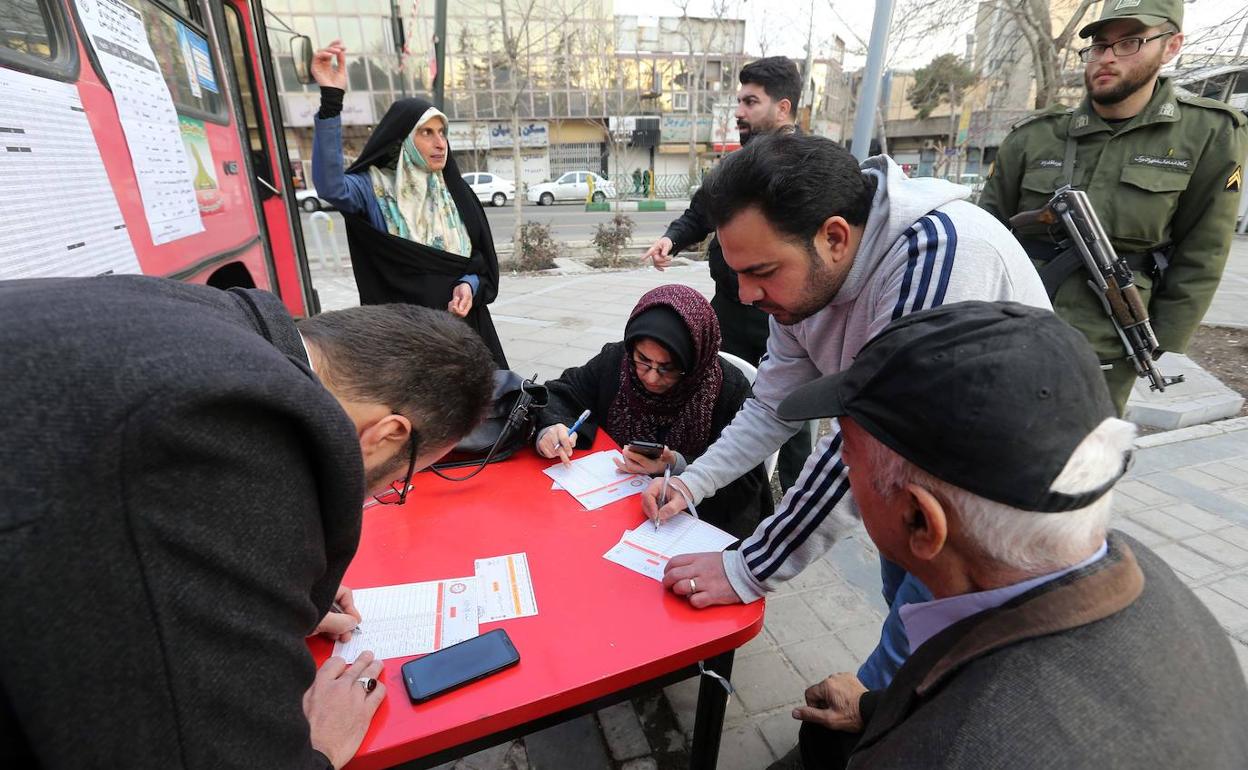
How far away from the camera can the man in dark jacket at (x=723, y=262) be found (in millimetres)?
2932

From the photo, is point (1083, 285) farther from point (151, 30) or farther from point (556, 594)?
point (151, 30)

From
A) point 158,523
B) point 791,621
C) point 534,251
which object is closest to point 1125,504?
point 791,621

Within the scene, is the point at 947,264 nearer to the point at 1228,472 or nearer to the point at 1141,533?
the point at 1141,533

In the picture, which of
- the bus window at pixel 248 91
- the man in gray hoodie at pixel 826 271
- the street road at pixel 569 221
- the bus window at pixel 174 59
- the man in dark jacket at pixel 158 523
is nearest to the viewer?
the man in dark jacket at pixel 158 523

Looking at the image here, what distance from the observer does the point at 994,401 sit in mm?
692

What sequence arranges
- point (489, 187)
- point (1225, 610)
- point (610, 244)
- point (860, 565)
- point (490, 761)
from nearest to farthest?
point (490, 761) → point (1225, 610) → point (860, 565) → point (610, 244) → point (489, 187)

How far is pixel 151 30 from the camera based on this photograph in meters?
2.13

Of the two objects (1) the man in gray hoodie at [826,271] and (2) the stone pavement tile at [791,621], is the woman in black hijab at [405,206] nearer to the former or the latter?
(1) the man in gray hoodie at [826,271]

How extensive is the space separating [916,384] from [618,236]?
362 inches

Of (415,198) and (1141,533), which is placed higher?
(415,198)

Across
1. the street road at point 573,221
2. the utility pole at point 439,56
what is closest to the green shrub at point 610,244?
the street road at point 573,221

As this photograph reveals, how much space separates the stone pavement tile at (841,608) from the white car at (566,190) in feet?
75.1

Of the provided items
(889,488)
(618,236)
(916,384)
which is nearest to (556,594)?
(889,488)

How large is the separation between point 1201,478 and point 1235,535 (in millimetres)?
620
